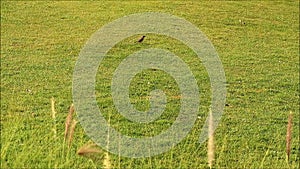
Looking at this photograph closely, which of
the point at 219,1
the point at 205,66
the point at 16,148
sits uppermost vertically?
the point at 219,1

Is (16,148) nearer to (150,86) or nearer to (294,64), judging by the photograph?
(150,86)

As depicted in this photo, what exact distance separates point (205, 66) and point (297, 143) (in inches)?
58.0

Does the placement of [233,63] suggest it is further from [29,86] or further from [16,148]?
[16,148]

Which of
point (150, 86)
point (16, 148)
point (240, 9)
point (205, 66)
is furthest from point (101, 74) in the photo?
point (240, 9)

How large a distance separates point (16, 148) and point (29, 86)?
3.90ft

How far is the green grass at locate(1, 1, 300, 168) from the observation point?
3148mm

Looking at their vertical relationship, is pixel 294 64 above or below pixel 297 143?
above

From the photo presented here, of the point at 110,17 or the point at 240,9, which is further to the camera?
the point at 240,9

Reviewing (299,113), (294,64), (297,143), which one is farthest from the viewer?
(294,64)

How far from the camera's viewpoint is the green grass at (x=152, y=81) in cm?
315

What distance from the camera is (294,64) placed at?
5238 mm

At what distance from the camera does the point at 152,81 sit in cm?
434

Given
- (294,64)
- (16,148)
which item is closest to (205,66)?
(294,64)

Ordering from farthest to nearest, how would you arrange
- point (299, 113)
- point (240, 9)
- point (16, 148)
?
point (240, 9), point (299, 113), point (16, 148)
